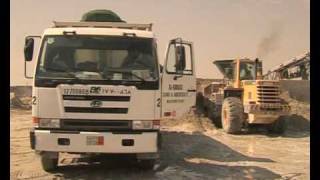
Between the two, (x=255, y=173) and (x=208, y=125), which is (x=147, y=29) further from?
(x=208, y=125)

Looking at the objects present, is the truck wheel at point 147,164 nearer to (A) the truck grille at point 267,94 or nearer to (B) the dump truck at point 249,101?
(B) the dump truck at point 249,101

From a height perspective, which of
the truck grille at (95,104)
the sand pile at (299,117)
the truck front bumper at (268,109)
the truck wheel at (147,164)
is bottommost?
the truck wheel at (147,164)

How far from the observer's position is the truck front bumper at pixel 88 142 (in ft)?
29.7

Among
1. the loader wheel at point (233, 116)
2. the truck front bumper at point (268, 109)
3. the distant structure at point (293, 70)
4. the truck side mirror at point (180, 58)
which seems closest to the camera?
the truck side mirror at point (180, 58)

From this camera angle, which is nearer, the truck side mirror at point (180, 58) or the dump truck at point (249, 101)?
the truck side mirror at point (180, 58)

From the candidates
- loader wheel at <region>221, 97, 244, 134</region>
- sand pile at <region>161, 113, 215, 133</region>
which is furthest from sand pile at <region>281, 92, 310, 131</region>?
loader wheel at <region>221, 97, 244, 134</region>

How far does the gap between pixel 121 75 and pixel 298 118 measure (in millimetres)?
14077

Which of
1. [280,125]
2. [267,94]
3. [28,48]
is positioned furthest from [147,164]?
[280,125]

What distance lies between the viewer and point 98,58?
371 inches

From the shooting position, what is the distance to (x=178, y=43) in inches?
383

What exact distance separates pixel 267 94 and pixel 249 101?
2.25 feet

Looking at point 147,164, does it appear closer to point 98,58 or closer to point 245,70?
point 98,58

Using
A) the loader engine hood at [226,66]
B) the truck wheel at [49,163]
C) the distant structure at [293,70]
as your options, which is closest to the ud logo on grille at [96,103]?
the truck wheel at [49,163]

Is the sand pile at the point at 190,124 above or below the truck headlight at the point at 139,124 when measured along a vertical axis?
below
